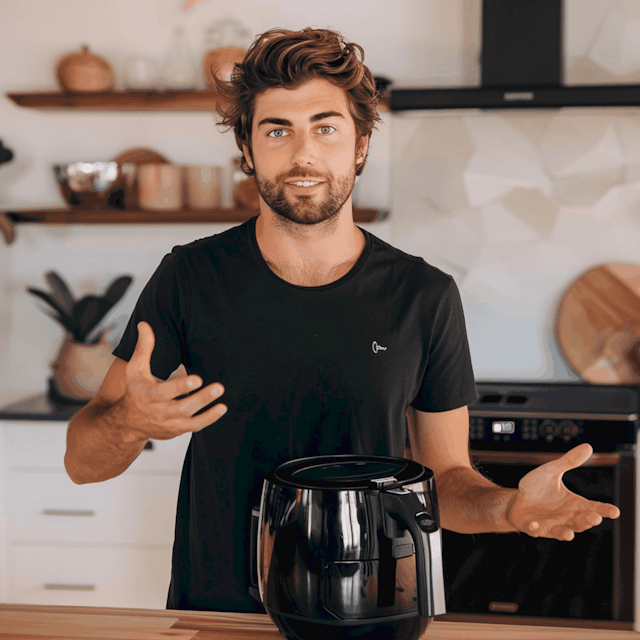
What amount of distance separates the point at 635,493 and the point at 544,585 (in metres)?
0.37

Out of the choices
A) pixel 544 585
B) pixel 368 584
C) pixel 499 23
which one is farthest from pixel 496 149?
pixel 368 584

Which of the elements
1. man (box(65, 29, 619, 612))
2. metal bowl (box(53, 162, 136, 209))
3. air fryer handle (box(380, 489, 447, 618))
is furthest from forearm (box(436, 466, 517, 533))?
metal bowl (box(53, 162, 136, 209))

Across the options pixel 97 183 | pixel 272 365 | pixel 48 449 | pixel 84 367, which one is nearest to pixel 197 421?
pixel 272 365

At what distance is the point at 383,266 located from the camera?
1196 millimetres

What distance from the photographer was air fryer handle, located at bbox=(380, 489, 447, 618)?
693mm

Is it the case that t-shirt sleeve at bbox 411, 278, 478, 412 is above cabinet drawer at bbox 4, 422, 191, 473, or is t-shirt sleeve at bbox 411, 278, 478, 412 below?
above

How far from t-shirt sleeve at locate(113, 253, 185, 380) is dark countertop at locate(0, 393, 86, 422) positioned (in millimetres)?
1252

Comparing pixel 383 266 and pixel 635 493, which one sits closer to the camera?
pixel 383 266

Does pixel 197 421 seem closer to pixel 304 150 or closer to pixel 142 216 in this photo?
pixel 304 150

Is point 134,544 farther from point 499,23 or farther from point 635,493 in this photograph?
point 499,23

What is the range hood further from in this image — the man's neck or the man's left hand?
the man's left hand

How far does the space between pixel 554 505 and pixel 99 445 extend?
1.91ft

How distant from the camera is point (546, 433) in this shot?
2139 mm

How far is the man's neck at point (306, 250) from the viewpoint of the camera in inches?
46.7
